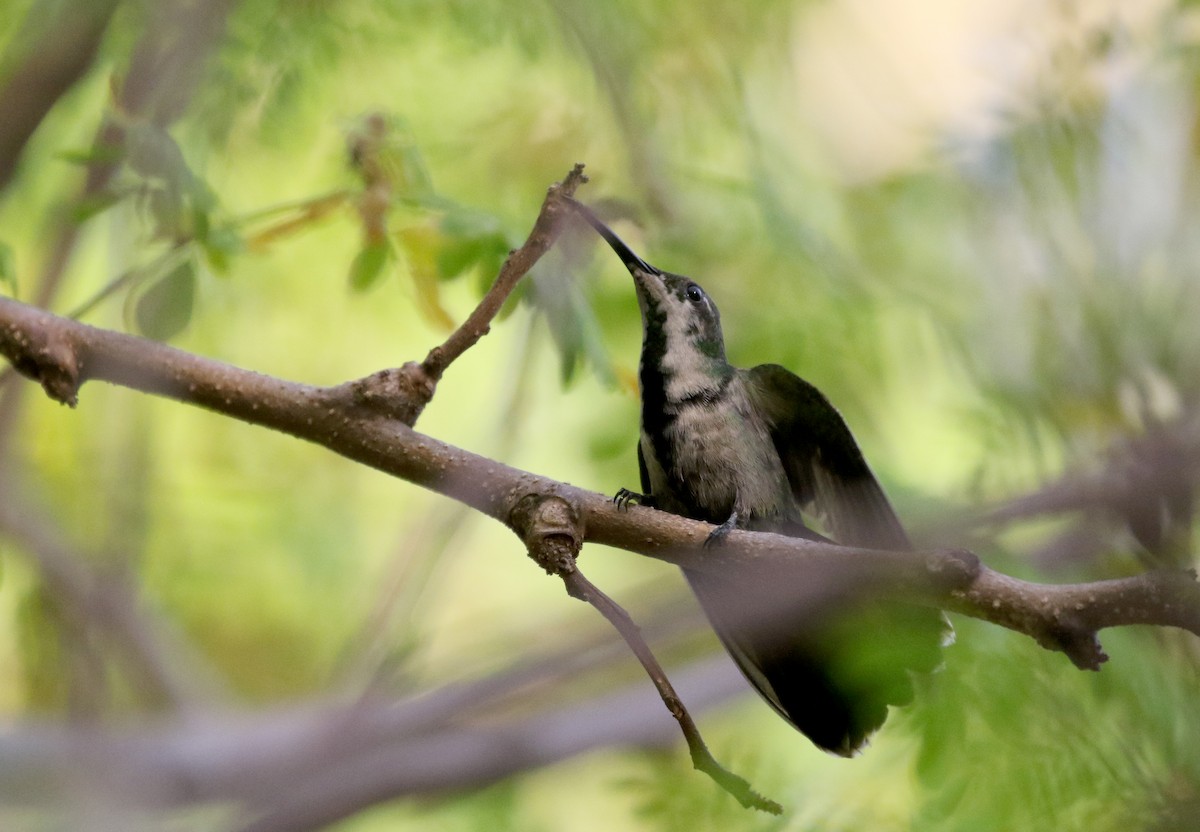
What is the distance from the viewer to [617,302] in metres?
4.09

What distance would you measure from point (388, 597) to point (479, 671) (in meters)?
0.50

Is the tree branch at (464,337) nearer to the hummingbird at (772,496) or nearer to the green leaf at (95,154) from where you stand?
the hummingbird at (772,496)

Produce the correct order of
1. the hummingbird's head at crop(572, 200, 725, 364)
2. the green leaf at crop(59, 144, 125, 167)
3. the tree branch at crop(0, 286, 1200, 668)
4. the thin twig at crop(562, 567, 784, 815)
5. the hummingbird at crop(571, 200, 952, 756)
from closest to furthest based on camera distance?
1. the thin twig at crop(562, 567, 784, 815)
2. the tree branch at crop(0, 286, 1200, 668)
3. the hummingbird at crop(571, 200, 952, 756)
4. the green leaf at crop(59, 144, 125, 167)
5. the hummingbird's head at crop(572, 200, 725, 364)

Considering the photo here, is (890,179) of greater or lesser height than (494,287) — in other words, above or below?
above

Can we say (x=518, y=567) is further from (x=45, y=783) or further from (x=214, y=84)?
(x=214, y=84)

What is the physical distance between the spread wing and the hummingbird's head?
0.25 metres

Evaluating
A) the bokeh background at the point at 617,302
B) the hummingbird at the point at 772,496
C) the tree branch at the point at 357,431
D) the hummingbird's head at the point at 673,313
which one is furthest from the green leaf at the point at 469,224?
the hummingbird's head at the point at 673,313

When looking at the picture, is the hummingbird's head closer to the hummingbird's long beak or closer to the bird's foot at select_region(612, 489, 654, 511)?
the hummingbird's long beak

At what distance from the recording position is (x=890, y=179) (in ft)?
17.0

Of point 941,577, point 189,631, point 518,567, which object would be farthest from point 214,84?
point 518,567

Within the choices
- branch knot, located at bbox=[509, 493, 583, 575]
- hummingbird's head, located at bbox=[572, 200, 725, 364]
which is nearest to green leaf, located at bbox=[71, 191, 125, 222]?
branch knot, located at bbox=[509, 493, 583, 575]

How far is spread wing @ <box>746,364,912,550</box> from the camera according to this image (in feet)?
9.95

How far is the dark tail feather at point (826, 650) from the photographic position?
2439 mm

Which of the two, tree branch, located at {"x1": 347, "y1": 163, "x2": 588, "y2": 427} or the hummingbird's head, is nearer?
tree branch, located at {"x1": 347, "y1": 163, "x2": 588, "y2": 427}
